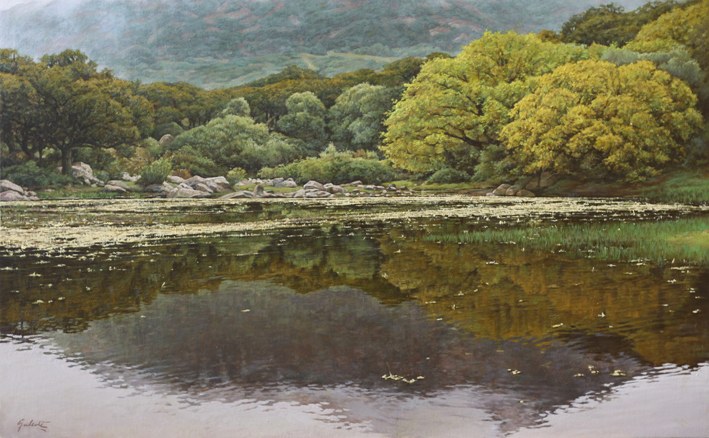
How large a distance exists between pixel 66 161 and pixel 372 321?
10685 mm

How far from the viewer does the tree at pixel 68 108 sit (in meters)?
8.93

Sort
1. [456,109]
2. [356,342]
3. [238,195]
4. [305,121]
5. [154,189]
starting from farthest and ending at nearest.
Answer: [456,109] < [238,195] < [154,189] < [305,121] < [356,342]

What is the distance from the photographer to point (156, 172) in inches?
631

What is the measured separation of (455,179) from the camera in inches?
890

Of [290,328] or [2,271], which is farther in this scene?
[2,271]

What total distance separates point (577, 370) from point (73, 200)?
19.1m

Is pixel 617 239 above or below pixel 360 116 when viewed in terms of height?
below

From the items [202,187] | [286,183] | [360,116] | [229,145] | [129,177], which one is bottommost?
[202,187]

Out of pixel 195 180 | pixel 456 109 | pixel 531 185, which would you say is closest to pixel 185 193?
pixel 195 180

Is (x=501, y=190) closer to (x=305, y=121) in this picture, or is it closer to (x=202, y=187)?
(x=305, y=121)

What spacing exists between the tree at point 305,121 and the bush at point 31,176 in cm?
514

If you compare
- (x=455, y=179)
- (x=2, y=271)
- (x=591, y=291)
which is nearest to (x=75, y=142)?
(x=2, y=271)

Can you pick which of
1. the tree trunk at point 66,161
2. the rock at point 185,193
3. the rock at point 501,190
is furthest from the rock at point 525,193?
the tree trunk at point 66,161

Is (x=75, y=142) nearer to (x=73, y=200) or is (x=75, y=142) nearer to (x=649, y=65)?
(x=73, y=200)
